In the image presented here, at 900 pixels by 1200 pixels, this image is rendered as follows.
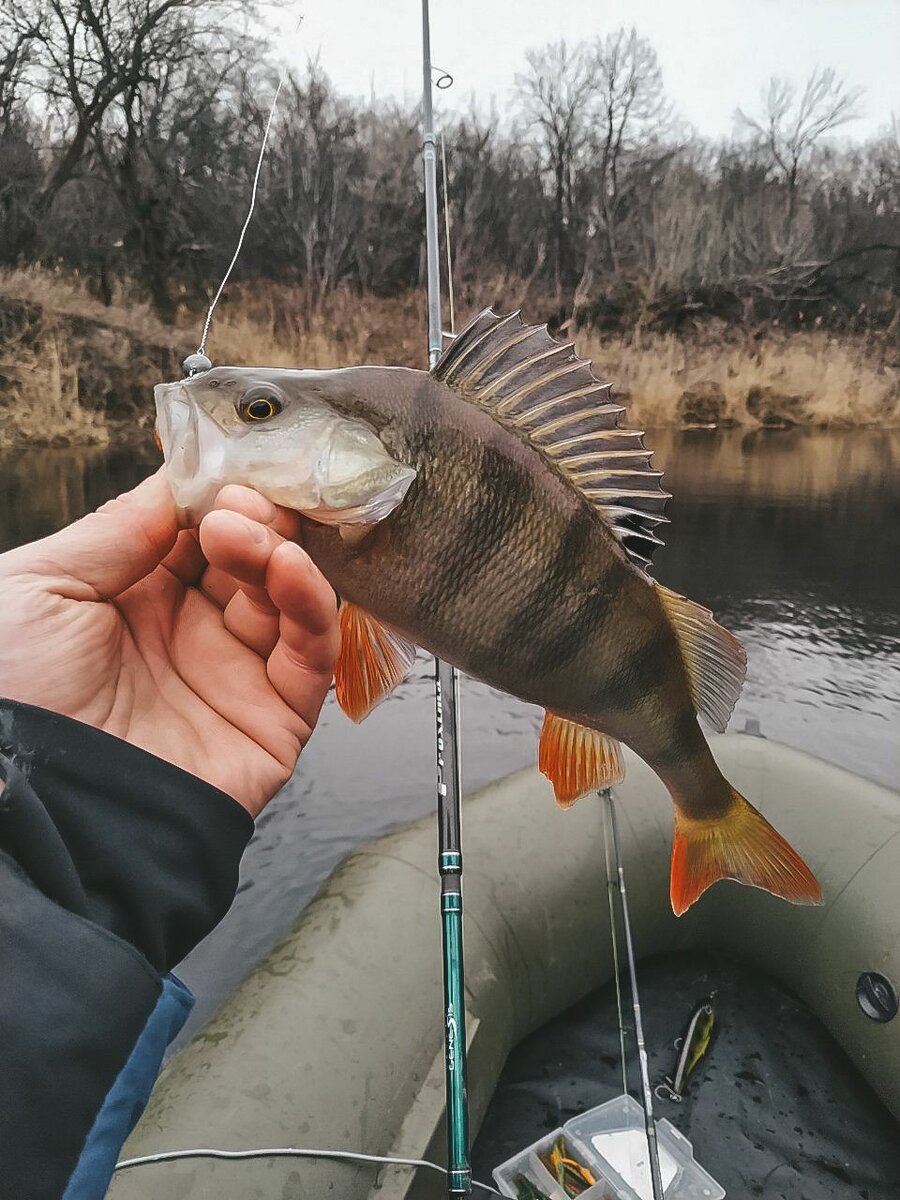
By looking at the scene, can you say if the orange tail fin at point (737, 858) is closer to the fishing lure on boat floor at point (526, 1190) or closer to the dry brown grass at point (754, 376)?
the fishing lure on boat floor at point (526, 1190)

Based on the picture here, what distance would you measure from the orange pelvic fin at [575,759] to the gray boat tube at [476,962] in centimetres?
98

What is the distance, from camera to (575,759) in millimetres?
1344

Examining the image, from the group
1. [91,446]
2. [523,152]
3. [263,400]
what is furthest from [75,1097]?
[523,152]

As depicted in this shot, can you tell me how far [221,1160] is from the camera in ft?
5.09

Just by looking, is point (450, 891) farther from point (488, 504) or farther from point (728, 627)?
point (728, 627)

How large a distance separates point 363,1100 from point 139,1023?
111cm

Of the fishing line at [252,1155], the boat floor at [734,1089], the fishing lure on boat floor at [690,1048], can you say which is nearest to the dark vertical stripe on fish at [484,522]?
the fishing line at [252,1155]

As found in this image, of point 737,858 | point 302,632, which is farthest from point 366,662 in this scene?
point 737,858

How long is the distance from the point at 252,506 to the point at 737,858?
98 cm

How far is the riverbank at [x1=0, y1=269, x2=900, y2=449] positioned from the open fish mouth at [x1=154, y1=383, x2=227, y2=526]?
11.4 meters

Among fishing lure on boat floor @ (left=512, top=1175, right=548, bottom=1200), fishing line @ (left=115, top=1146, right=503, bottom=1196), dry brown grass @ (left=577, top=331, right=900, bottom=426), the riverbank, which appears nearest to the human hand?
fishing line @ (left=115, top=1146, right=503, bottom=1196)

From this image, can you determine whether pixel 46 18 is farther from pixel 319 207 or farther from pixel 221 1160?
pixel 221 1160

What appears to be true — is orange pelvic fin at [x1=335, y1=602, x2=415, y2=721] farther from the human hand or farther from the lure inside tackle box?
the lure inside tackle box

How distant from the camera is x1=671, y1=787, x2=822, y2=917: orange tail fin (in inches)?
52.1
